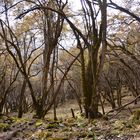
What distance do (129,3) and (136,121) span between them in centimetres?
767

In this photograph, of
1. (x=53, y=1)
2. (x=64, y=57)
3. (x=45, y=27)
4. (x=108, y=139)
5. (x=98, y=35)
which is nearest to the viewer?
(x=108, y=139)

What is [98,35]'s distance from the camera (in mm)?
11352

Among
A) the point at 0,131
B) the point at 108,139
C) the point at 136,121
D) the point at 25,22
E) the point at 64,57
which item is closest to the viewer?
the point at 108,139

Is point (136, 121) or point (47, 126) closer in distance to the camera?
point (136, 121)

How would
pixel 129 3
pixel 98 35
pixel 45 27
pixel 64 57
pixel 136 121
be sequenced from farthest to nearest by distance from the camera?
pixel 64 57
pixel 45 27
pixel 129 3
pixel 98 35
pixel 136 121

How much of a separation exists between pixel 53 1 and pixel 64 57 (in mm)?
14650

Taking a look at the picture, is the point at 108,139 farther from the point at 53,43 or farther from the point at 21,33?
the point at 21,33

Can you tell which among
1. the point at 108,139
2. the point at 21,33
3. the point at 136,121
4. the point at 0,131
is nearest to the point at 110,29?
the point at 21,33

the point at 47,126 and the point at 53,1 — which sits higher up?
the point at 53,1

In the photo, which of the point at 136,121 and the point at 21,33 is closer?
the point at 136,121

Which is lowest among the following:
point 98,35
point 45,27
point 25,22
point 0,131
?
point 0,131

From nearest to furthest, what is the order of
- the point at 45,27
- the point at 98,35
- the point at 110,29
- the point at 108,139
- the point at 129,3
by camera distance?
the point at 108,139, the point at 98,35, the point at 129,3, the point at 45,27, the point at 110,29

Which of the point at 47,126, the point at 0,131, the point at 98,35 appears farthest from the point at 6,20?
the point at 47,126

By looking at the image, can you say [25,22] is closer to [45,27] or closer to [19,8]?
[19,8]
